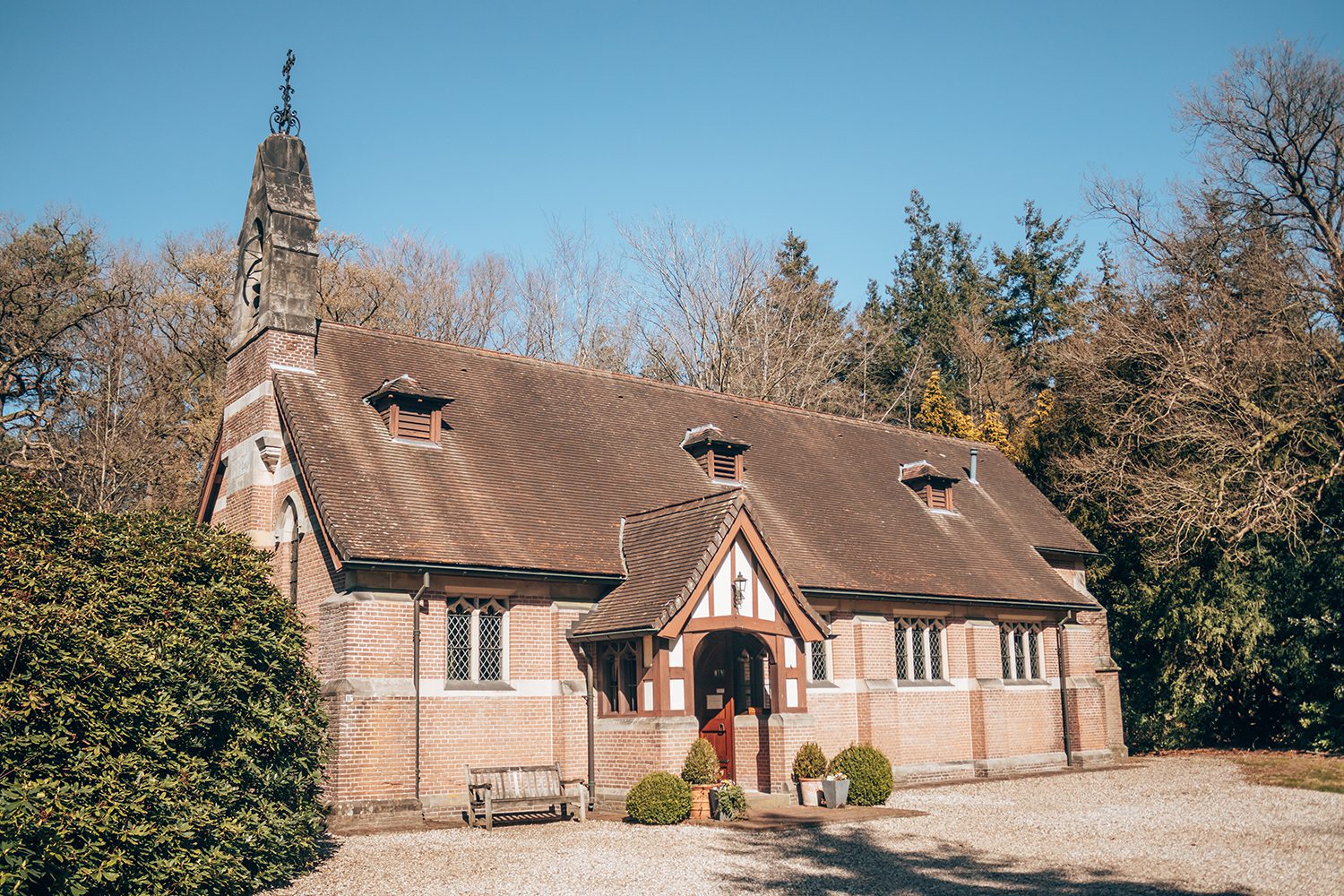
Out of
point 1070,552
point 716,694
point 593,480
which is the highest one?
point 593,480

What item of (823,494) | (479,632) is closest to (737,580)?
(479,632)

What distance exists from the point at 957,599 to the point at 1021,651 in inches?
155

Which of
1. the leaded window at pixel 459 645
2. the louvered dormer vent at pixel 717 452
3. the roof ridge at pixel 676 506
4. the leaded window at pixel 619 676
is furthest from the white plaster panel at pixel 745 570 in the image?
the louvered dormer vent at pixel 717 452

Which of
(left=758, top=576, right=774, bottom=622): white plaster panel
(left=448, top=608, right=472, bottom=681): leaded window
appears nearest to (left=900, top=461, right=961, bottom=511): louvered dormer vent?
(left=758, top=576, right=774, bottom=622): white plaster panel

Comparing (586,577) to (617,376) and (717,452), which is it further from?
(617,376)

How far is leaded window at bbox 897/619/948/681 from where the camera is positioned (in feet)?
85.3

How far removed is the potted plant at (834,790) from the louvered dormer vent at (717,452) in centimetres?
824

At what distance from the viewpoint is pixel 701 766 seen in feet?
62.1

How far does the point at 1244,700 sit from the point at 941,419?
2091cm

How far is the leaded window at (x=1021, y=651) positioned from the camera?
28.3 meters

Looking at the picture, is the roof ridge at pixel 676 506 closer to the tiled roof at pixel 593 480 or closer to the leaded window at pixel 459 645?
the tiled roof at pixel 593 480

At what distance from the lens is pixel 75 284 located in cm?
4028

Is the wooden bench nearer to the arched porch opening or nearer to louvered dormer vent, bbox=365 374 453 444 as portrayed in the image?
the arched porch opening

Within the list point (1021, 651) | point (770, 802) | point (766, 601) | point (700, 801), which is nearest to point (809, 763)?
point (770, 802)
